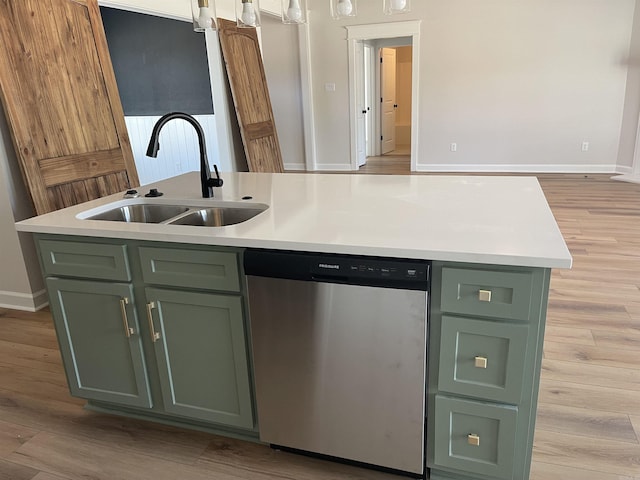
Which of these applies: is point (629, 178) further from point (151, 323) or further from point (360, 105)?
point (151, 323)

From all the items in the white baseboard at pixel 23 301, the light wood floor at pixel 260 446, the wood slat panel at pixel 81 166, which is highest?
the wood slat panel at pixel 81 166

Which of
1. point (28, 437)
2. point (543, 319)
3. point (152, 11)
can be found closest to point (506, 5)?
point (152, 11)

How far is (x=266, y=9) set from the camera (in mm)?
6289

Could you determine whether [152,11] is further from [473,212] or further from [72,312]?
[473,212]

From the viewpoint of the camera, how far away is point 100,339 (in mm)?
1975

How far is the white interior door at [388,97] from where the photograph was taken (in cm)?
960

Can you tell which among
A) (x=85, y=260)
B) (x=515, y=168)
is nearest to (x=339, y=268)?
(x=85, y=260)

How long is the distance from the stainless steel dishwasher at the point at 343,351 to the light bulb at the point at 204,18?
1536 millimetres

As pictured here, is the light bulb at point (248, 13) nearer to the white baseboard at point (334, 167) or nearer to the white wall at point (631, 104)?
the white baseboard at point (334, 167)

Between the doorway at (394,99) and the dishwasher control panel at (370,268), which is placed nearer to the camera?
the dishwasher control panel at (370,268)

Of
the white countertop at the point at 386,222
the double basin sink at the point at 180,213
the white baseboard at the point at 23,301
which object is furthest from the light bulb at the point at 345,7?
the white baseboard at the point at 23,301

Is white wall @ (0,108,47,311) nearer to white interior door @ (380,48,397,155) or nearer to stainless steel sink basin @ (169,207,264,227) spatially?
stainless steel sink basin @ (169,207,264,227)

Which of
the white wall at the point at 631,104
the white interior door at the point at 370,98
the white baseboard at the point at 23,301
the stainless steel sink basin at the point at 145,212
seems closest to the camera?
the stainless steel sink basin at the point at 145,212

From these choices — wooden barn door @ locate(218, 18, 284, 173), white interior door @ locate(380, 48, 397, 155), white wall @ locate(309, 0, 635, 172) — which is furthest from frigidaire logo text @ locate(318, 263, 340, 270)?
white interior door @ locate(380, 48, 397, 155)
